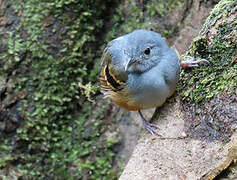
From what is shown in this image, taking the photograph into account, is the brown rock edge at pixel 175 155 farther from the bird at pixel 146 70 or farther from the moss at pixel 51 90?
the moss at pixel 51 90

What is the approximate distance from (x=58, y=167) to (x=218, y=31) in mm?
3061

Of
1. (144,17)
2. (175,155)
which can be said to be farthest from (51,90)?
(175,155)

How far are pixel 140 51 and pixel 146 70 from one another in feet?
0.71

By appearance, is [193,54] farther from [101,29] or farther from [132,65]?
[101,29]

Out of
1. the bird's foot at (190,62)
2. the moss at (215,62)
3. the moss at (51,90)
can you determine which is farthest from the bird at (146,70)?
the moss at (51,90)

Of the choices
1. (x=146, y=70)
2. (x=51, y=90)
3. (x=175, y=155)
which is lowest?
(x=51, y=90)

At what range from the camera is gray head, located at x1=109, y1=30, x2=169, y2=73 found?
2.83 meters

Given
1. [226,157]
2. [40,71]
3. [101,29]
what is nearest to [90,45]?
[101,29]

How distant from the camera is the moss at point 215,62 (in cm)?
261

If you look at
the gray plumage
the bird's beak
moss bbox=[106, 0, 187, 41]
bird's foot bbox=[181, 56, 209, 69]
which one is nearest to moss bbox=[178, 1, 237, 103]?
bird's foot bbox=[181, 56, 209, 69]

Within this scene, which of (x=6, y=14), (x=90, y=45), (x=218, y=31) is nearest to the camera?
(x=218, y=31)

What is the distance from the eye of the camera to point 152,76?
116 inches

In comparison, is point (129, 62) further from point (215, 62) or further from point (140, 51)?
point (215, 62)

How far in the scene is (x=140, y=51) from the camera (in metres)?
2.85
